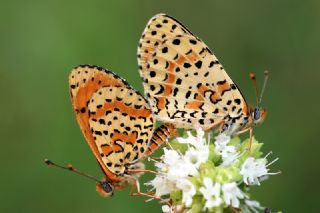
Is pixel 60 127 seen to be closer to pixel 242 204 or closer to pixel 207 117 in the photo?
pixel 207 117

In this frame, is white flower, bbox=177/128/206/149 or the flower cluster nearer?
the flower cluster

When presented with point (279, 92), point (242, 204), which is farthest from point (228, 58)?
point (242, 204)

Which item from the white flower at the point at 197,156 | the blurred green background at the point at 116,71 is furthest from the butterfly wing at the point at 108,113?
→ the blurred green background at the point at 116,71

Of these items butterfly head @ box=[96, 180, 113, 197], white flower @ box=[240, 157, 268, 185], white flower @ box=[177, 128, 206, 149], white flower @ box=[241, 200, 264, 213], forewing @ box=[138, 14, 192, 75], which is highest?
forewing @ box=[138, 14, 192, 75]

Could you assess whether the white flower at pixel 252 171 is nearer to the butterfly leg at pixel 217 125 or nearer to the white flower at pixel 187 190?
the white flower at pixel 187 190

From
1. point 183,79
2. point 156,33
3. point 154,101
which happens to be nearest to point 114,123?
point 154,101

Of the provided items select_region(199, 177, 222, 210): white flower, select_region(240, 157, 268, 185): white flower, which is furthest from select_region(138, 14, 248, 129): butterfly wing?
select_region(199, 177, 222, 210): white flower

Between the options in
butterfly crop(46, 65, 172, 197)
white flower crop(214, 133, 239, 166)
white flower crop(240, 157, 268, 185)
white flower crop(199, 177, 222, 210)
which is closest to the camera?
white flower crop(199, 177, 222, 210)

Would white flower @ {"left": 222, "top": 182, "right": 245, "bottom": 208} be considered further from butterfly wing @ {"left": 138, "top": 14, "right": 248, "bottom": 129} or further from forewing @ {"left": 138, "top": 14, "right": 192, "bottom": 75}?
forewing @ {"left": 138, "top": 14, "right": 192, "bottom": 75}
